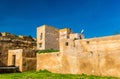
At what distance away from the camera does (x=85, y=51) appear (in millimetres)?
23547

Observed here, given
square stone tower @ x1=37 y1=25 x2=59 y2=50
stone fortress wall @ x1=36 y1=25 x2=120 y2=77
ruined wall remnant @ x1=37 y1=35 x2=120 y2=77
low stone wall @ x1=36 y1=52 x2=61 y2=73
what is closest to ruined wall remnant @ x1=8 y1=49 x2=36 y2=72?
low stone wall @ x1=36 y1=52 x2=61 y2=73

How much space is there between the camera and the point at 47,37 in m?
46.8

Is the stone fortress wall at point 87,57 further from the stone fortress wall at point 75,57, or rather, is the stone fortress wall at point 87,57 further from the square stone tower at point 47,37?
the square stone tower at point 47,37

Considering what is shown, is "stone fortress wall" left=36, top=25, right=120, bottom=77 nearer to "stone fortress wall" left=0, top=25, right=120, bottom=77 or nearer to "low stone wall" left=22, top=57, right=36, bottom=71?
"stone fortress wall" left=0, top=25, right=120, bottom=77

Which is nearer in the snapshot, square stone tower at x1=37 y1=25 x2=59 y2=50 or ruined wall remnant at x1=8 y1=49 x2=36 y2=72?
ruined wall remnant at x1=8 y1=49 x2=36 y2=72

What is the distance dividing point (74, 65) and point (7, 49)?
42.8 feet

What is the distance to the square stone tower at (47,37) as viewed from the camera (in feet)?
152

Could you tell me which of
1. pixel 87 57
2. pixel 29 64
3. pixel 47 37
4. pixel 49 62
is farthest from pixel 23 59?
pixel 47 37

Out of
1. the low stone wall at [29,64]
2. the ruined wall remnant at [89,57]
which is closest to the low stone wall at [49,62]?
the ruined wall remnant at [89,57]

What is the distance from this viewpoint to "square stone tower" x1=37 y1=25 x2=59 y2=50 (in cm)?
4622

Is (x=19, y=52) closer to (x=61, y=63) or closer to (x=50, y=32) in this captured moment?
(x=61, y=63)

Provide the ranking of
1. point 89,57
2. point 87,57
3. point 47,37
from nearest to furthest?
1. point 89,57
2. point 87,57
3. point 47,37

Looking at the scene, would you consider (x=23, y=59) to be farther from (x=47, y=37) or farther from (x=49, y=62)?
(x=47, y=37)

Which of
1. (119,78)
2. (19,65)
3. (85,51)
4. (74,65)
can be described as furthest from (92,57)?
(19,65)
